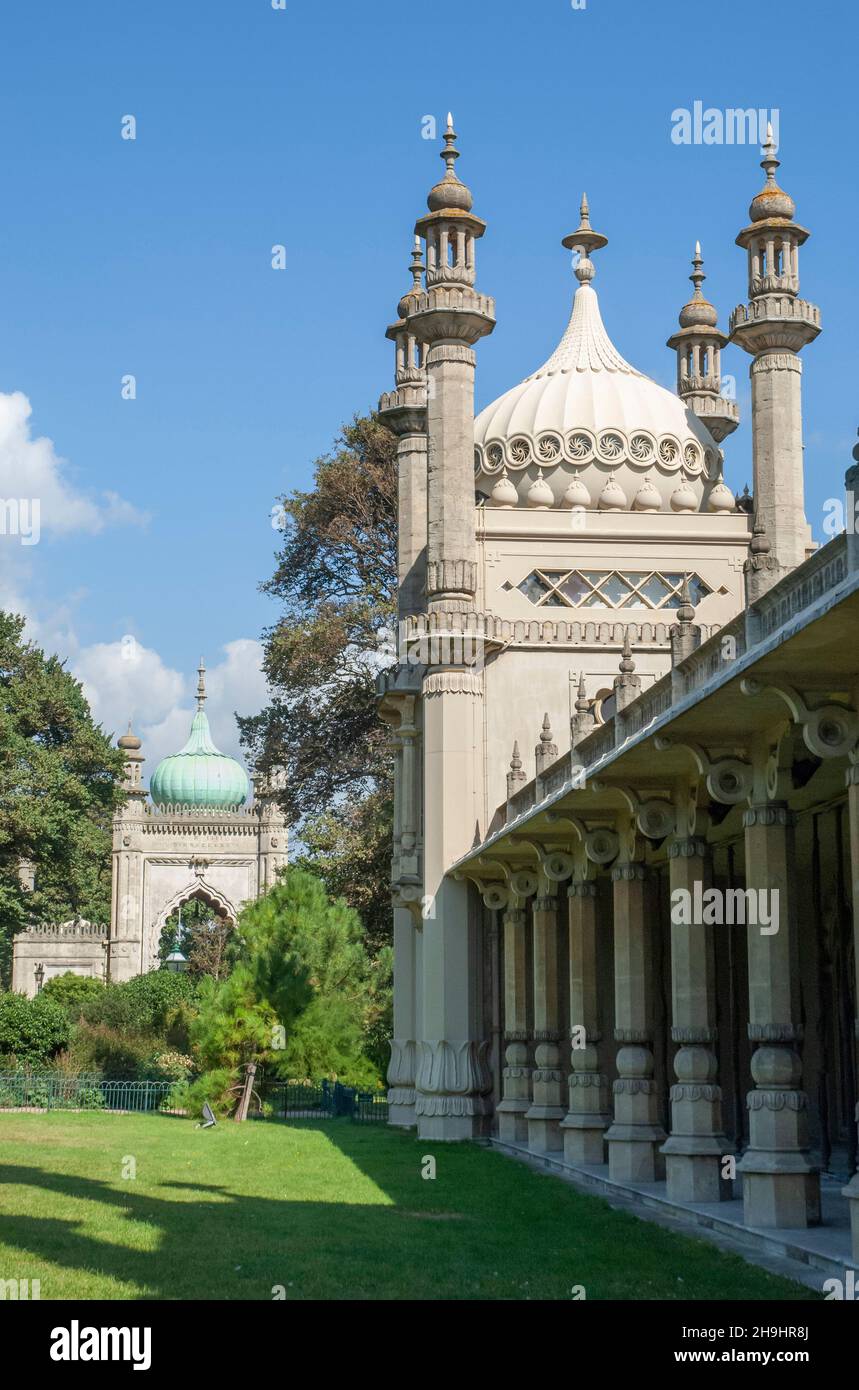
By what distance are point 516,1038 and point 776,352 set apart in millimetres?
13163

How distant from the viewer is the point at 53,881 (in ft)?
183

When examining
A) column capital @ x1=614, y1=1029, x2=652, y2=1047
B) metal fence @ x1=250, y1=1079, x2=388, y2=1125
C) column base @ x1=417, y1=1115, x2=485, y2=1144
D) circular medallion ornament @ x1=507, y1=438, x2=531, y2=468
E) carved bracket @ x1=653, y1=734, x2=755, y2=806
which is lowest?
metal fence @ x1=250, y1=1079, x2=388, y2=1125

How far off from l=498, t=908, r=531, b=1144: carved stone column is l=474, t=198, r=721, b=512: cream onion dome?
30.9 feet

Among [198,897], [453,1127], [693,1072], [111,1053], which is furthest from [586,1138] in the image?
[198,897]

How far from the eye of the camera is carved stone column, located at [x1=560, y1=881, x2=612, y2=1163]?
917 inches

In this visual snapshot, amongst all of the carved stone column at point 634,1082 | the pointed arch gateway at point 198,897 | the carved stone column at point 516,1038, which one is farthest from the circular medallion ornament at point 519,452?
the pointed arch gateway at point 198,897

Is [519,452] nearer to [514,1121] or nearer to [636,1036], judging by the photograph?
[514,1121]

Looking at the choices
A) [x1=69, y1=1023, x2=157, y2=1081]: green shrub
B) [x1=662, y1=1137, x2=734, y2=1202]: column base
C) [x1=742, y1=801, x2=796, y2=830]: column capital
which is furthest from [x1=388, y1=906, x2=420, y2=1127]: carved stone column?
[x1=742, y1=801, x2=796, y2=830]: column capital

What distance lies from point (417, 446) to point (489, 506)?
17.0 ft

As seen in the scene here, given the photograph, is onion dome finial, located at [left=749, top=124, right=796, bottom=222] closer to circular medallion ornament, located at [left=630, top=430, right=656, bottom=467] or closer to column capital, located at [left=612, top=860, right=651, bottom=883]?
circular medallion ornament, located at [left=630, top=430, right=656, bottom=467]

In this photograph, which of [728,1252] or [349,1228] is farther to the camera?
[349,1228]
